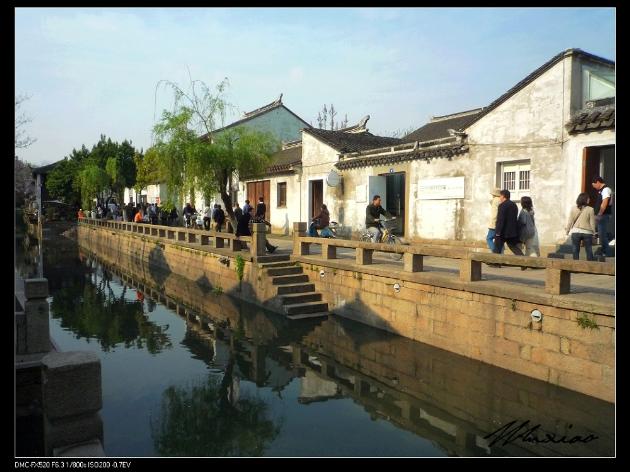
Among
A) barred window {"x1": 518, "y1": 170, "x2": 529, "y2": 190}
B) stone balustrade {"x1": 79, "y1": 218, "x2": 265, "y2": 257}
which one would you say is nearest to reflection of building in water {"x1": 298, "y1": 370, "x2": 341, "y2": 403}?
stone balustrade {"x1": 79, "y1": 218, "x2": 265, "y2": 257}

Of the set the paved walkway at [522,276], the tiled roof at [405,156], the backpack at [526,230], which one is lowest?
the paved walkway at [522,276]

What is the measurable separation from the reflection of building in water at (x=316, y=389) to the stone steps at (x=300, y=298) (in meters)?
2.91

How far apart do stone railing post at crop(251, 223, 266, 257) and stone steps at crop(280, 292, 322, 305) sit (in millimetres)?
1542

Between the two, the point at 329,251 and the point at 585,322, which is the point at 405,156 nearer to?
the point at 329,251

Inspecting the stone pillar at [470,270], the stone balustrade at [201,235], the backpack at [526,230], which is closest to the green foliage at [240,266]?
the stone balustrade at [201,235]

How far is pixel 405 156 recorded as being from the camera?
46.8 feet

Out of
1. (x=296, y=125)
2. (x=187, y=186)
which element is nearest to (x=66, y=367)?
(x=187, y=186)

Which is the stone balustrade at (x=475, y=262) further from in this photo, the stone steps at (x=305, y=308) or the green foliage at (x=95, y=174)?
the green foliage at (x=95, y=174)

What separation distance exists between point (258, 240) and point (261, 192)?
10.0 metres

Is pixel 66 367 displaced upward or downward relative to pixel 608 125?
downward

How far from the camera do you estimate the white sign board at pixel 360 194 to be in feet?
52.1

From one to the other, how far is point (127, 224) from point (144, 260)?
3.14 m
